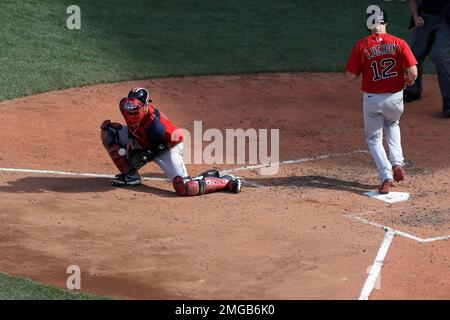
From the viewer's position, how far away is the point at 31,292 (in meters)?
8.05

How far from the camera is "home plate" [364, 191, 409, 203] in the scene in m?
10.7

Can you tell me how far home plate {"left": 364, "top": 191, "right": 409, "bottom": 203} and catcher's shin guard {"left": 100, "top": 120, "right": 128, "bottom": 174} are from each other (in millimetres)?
2673

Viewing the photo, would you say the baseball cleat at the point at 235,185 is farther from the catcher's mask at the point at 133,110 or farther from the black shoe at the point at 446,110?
the black shoe at the point at 446,110

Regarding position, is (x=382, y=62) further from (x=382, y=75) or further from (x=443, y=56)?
(x=443, y=56)

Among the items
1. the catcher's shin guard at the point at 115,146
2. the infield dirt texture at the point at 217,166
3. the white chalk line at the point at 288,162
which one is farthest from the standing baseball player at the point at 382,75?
the catcher's shin guard at the point at 115,146

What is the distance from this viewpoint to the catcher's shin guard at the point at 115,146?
35.7ft

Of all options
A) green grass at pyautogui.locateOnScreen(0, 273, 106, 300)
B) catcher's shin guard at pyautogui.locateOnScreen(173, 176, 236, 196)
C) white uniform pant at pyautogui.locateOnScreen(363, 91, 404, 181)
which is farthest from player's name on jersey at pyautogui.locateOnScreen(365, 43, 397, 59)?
green grass at pyautogui.locateOnScreen(0, 273, 106, 300)

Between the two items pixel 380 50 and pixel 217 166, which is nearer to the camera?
pixel 380 50

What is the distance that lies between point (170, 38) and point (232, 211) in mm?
7359

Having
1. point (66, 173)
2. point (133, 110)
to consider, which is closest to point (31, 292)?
point (133, 110)

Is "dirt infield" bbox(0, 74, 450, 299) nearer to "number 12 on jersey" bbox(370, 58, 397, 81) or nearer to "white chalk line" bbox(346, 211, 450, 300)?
"white chalk line" bbox(346, 211, 450, 300)

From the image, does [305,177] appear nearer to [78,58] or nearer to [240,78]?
[240,78]

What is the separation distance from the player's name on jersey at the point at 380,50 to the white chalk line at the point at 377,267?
81.4 inches
